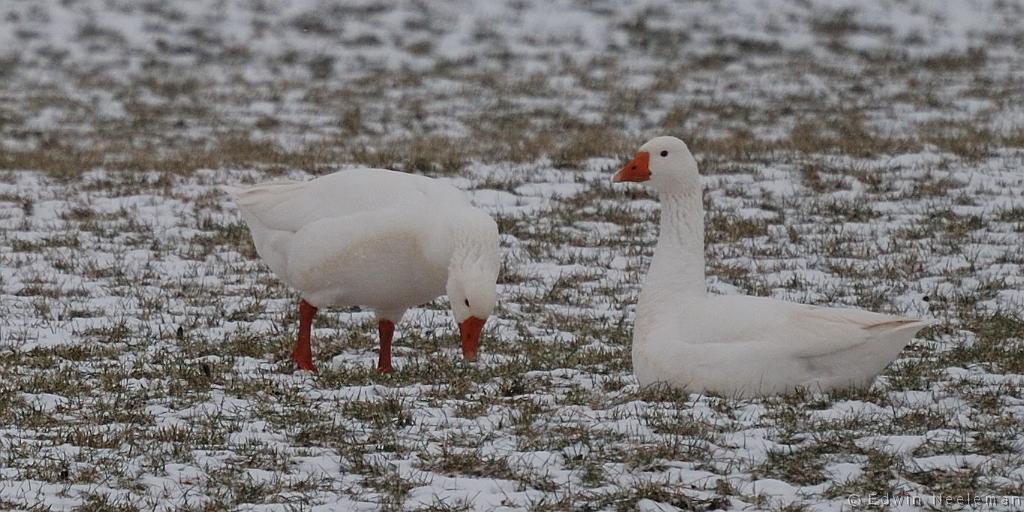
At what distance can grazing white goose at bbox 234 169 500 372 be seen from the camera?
7359mm

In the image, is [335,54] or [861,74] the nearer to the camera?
[861,74]

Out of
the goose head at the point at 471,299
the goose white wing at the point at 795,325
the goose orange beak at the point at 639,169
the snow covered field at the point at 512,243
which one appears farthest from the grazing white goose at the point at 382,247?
the goose white wing at the point at 795,325

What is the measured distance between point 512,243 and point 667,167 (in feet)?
13.1

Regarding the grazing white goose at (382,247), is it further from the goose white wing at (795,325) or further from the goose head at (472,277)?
the goose white wing at (795,325)

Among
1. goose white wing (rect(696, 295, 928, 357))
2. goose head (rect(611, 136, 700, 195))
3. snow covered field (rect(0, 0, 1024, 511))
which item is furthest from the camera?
goose head (rect(611, 136, 700, 195))

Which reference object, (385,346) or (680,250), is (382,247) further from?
(680,250)

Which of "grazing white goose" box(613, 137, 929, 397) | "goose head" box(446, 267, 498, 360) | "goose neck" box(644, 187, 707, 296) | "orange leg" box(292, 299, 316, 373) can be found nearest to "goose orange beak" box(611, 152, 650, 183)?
"goose neck" box(644, 187, 707, 296)

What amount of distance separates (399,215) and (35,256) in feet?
14.8

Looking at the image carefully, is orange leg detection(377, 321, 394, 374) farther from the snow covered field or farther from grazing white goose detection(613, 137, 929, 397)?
grazing white goose detection(613, 137, 929, 397)

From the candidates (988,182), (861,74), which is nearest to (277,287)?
(988,182)

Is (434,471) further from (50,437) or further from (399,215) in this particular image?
(399,215)

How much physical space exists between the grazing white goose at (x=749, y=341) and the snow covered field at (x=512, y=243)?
15cm

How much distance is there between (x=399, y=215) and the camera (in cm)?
766

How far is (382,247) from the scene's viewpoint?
25.2 ft
